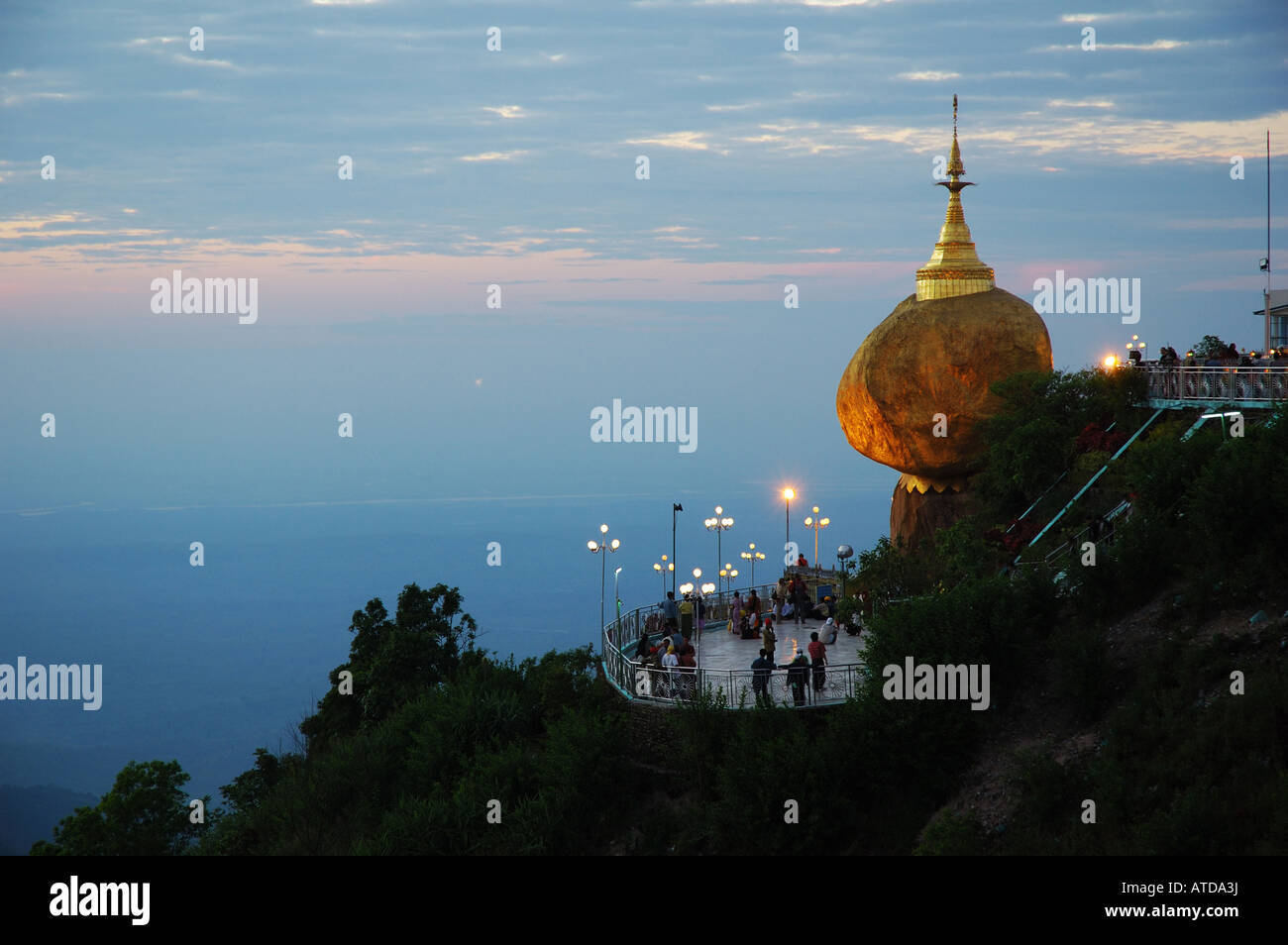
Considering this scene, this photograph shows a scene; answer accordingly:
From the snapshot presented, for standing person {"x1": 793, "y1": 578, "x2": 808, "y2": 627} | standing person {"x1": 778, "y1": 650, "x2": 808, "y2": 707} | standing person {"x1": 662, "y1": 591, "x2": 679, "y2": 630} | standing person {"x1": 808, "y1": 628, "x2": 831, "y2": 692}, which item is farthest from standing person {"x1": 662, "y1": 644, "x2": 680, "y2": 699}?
standing person {"x1": 793, "y1": 578, "x2": 808, "y2": 627}

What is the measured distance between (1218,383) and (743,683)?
14222 millimetres

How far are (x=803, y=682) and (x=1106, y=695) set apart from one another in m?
5.64

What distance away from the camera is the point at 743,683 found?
79.5ft

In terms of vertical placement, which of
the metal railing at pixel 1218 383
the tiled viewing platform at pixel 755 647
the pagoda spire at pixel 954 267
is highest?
the pagoda spire at pixel 954 267

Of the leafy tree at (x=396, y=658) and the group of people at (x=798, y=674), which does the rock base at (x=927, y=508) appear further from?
the leafy tree at (x=396, y=658)

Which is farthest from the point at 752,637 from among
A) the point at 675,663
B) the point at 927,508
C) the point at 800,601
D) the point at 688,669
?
the point at 927,508

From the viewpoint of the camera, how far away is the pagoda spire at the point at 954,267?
35.7 metres

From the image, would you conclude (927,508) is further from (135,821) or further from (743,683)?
(135,821)

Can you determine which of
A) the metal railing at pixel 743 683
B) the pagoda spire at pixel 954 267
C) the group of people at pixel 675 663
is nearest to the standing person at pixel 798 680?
the metal railing at pixel 743 683

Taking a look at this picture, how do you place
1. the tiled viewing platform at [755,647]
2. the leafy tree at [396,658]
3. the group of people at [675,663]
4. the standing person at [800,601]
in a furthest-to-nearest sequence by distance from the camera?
the leafy tree at [396,658]
the standing person at [800,601]
the tiled viewing platform at [755,647]
the group of people at [675,663]

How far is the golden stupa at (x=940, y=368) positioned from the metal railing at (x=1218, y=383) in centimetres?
423

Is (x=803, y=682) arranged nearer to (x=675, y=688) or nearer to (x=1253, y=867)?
(x=675, y=688)

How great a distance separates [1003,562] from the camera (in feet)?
88.3

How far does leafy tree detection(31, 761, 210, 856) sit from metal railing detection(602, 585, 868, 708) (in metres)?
17.5
